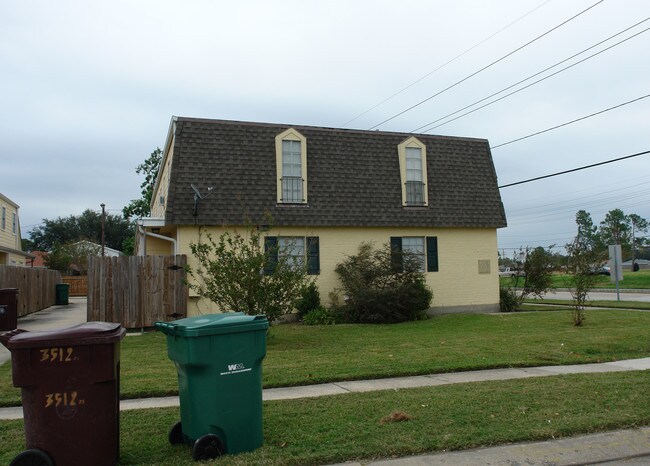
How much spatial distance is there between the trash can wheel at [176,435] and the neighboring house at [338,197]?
10.1m

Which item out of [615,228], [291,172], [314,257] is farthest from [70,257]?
[615,228]

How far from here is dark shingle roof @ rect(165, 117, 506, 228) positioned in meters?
16.5

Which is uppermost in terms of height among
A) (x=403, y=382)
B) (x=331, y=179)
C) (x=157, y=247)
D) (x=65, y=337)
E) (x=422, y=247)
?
(x=331, y=179)

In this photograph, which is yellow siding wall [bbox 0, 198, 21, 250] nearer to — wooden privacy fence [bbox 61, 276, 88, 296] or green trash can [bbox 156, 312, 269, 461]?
wooden privacy fence [bbox 61, 276, 88, 296]

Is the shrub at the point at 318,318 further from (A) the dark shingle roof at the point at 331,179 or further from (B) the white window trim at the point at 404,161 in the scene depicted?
(B) the white window trim at the point at 404,161

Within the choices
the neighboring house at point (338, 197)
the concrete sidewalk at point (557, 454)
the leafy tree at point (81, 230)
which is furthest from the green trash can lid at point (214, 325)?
the leafy tree at point (81, 230)

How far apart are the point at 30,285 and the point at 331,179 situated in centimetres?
1344

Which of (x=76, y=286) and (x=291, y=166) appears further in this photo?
(x=76, y=286)

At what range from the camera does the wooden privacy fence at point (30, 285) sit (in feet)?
62.9

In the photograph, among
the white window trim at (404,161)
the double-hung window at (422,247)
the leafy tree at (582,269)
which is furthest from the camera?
the white window trim at (404,161)

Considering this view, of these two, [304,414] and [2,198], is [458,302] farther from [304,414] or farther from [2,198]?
[2,198]

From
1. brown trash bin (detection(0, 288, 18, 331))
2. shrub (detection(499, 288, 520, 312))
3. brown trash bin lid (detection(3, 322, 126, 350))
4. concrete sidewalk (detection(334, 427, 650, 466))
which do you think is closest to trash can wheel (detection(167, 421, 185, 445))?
brown trash bin lid (detection(3, 322, 126, 350))

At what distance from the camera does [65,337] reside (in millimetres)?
4613

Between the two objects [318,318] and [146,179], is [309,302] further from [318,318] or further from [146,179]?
[146,179]
